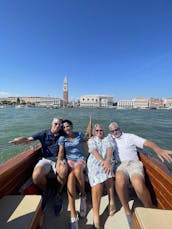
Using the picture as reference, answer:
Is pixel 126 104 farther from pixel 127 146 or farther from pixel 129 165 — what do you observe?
pixel 129 165

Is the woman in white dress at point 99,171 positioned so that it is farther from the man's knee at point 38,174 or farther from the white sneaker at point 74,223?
the man's knee at point 38,174

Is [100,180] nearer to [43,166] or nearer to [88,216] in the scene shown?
[88,216]

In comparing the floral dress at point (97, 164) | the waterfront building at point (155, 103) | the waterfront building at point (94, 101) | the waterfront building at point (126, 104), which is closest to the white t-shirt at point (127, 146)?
the floral dress at point (97, 164)

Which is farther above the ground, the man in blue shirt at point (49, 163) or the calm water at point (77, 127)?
the man in blue shirt at point (49, 163)

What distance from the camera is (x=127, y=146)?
1958 mm

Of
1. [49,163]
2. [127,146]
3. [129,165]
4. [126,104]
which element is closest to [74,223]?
[49,163]

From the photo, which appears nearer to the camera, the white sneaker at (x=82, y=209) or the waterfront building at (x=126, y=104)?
the white sneaker at (x=82, y=209)

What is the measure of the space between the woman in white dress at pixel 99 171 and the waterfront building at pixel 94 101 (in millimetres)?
77030

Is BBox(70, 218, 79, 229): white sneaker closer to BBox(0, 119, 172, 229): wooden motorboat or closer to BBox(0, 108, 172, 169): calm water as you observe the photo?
BBox(0, 119, 172, 229): wooden motorboat

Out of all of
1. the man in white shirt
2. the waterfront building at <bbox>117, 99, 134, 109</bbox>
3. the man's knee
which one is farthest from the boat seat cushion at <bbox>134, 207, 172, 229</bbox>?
the waterfront building at <bbox>117, 99, 134, 109</bbox>

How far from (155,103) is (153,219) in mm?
81091

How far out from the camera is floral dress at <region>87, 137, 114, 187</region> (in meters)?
1.56

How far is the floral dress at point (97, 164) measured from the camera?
1.56 meters

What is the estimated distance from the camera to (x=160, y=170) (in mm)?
1532
